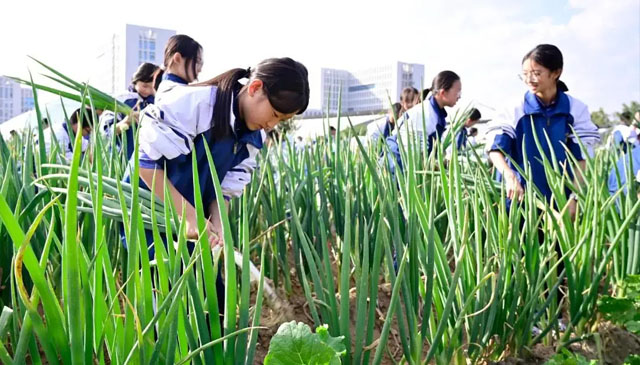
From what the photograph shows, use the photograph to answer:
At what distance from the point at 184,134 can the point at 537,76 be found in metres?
1.27

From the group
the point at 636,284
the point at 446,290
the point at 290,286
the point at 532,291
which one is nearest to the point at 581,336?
the point at 636,284

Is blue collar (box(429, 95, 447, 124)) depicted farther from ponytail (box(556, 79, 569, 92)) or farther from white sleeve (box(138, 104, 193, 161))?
white sleeve (box(138, 104, 193, 161))

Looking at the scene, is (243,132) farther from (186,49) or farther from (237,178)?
(186,49)

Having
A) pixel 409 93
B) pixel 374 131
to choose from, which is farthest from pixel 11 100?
pixel 374 131

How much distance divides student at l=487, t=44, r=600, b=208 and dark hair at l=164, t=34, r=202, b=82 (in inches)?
38.0

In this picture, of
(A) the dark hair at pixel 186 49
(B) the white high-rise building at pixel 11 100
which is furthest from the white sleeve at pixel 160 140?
(B) the white high-rise building at pixel 11 100

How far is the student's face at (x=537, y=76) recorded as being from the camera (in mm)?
1921

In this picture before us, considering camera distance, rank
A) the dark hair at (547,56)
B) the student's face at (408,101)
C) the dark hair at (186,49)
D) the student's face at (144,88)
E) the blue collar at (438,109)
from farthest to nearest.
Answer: the student's face at (408,101) → the blue collar at (438,109) → the student's face at (144,88) → the dark hair at (547,56) → the dark hair at (186,49)

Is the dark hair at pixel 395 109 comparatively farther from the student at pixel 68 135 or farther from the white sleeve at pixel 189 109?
the student at pixel 68 135

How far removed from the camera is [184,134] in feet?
3.69

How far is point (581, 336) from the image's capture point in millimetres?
1341

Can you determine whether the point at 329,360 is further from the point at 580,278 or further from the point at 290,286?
the point at 290,286

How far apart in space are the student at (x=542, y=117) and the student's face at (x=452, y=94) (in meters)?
0.56

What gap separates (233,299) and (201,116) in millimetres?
539
